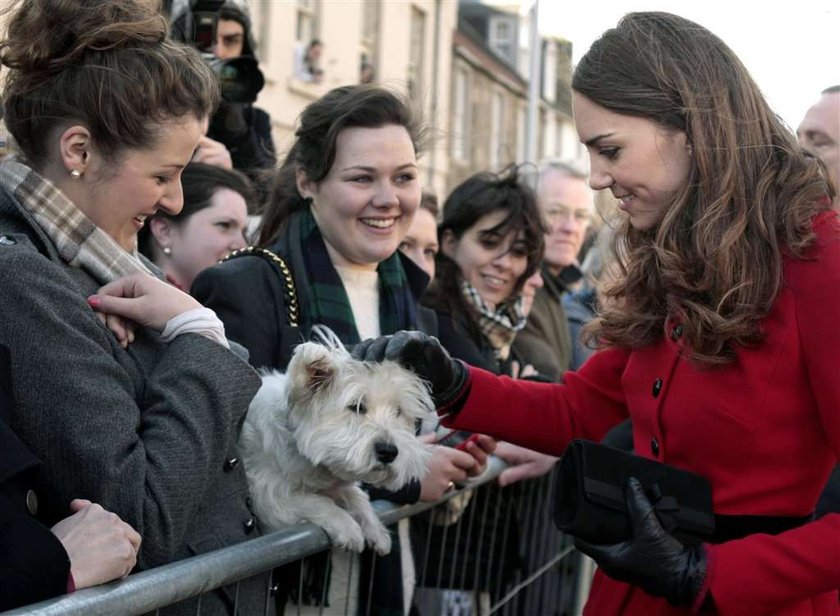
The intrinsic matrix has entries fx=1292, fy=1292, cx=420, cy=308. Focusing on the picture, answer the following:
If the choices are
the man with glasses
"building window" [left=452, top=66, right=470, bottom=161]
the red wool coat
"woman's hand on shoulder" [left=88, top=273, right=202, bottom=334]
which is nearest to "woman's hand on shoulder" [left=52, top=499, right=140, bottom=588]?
"woman's hand on shoulder" [left=88, top=273, right=202, bottom=334]

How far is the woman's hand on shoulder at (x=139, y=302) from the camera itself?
A: 266cm

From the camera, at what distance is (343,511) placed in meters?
3.22

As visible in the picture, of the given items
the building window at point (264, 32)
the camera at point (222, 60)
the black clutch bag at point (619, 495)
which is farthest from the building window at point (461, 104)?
the black clutch bag at point (619, 495)

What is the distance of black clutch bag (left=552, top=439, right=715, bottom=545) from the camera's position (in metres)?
2.91

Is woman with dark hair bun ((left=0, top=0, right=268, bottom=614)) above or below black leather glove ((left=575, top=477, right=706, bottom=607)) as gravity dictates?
above

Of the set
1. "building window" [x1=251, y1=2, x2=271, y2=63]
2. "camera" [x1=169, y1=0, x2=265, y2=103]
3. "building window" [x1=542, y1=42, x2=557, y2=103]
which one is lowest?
"camera" [x1=169, y1=0, x2=265, y2=103]

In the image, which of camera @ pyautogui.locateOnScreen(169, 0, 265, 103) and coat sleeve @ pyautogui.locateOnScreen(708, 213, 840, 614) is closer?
coat sleeve @ pyautogui.locateOnScreen(708, 213, 840, 614)

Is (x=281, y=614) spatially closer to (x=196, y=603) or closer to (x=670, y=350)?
(x=196, y=603)

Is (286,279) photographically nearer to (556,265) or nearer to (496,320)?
(496,320)

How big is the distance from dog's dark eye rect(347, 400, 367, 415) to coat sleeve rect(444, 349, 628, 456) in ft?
1.59

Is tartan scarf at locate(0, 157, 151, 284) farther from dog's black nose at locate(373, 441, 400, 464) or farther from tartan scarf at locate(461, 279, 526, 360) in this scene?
tartan scarf at locate(461, 279, 526, 360)

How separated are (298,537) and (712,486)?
38.5 inches

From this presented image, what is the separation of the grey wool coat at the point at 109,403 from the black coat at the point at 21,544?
175mm

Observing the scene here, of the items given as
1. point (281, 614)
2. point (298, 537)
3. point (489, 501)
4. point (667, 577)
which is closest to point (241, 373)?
point (298, 537)
